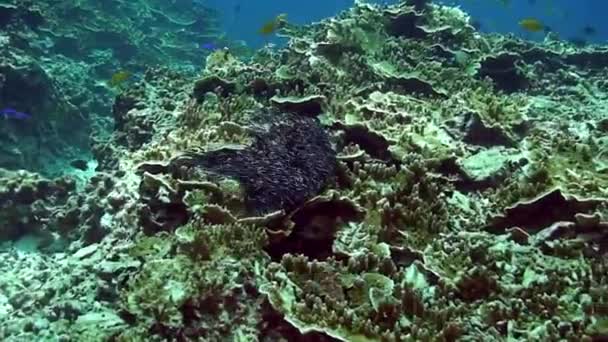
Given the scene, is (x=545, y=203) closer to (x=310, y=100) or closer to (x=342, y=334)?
(x=342, y=334)

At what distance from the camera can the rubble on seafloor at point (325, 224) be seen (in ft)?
12.4

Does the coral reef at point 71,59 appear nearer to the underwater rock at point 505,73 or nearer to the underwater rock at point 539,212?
the underwater rock at point 505,73

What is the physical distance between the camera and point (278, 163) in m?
4.93

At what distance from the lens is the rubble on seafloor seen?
3793 millimetres

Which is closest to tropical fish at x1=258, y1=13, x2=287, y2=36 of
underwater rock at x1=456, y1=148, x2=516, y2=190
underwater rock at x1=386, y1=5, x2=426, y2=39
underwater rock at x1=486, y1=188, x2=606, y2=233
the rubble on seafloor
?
underwater rock at x1=386, y1=5, x2=426, y2=39

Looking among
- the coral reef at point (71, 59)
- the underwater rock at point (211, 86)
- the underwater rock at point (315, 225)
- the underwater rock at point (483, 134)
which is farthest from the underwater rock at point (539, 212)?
the coral reef at point (71, 59)

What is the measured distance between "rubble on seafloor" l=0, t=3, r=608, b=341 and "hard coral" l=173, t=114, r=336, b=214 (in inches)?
0.7

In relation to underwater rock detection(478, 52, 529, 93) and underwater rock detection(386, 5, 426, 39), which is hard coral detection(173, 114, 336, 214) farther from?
underwater rock detection(386, 5, 426, 39)

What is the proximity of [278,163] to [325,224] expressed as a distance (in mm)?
672

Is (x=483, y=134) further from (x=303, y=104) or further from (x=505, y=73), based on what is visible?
(x=505, y=73)

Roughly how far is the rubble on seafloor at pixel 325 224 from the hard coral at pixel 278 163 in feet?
0.06

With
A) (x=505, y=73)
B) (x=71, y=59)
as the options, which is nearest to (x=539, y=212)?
(x=505, y=73)

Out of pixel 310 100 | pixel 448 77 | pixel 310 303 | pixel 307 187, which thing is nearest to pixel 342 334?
pixel 310 303

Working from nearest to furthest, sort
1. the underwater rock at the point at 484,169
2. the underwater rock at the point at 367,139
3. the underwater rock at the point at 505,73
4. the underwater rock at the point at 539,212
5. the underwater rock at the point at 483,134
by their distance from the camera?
the underwater rock at the point at 539,212
the underwater rock at the point at 484,169
the underwater rock at the point at 367,139
the underwater rock at the point at 483,134
the underwater rock at the point at 505,73
